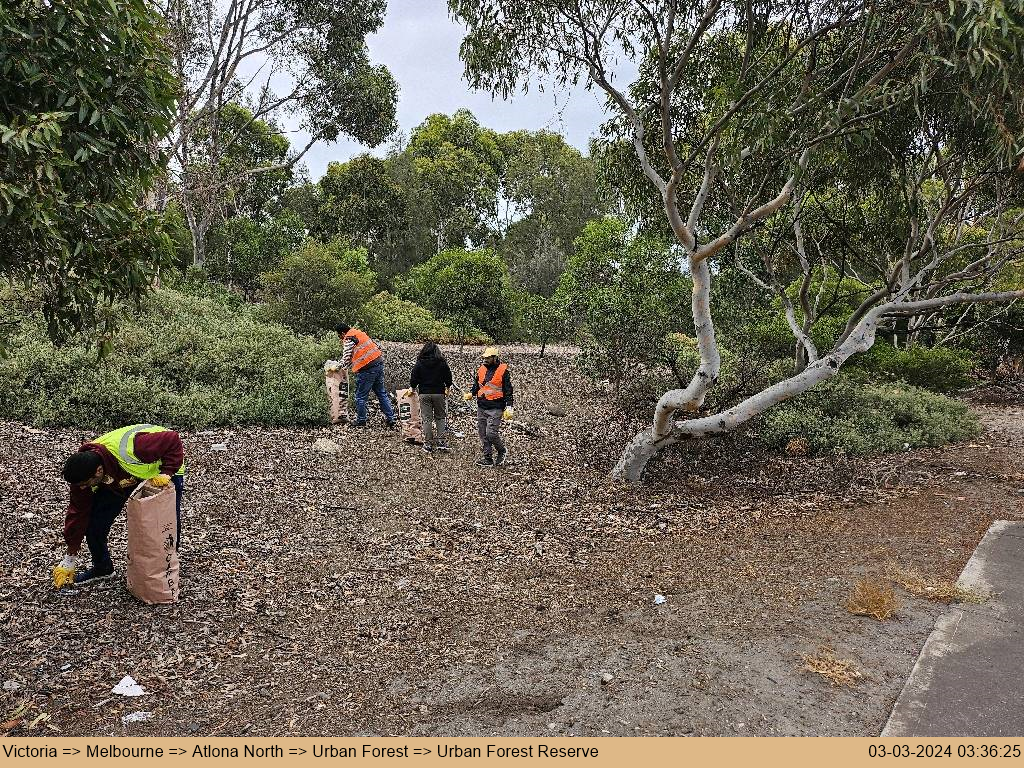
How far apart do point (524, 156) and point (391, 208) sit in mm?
11388

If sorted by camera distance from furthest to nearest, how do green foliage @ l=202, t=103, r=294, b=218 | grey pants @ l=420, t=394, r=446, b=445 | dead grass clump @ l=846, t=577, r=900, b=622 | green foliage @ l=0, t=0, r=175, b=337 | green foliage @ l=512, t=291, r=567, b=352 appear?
green foliage @ l=202, t=103, r=294, b=218, green foliage @ l=512, t=291, r=567, b=352, grey pants @ l=420, t=394, r=446, b=445, dead grass clump @ l=846, t=577, r=900, b=622, green foliage @ l=0, t=0, r=175, b=337

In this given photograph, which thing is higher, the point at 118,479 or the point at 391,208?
the point at 391,208

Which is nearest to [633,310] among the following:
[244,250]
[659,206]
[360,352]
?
[659,206]

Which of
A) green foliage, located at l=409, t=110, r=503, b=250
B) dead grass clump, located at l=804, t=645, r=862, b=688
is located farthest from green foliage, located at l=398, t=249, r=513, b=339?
dead grass clump, located at l=804, t=645, r=862, b=688

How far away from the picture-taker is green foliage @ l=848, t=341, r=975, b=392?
12828 mm

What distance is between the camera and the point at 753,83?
727cm

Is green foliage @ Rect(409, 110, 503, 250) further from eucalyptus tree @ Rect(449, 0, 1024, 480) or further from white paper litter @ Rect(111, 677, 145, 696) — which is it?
white paper litter @ Rect(111, 677, 145, 696)

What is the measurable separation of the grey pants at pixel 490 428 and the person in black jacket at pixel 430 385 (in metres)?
0.74

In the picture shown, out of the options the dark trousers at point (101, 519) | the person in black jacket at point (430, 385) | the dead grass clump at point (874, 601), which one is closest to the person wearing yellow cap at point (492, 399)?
the person in black jacket at point (430, 385)

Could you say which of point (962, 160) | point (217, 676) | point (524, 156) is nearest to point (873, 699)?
point (217, 676)

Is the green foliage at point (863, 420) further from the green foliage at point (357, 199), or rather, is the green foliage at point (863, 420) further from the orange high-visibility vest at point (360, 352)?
the green foliage at point (357, 199)

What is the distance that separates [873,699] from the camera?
375 centimetres

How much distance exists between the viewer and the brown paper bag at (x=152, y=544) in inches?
182

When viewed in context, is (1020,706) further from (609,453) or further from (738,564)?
(609,453)
